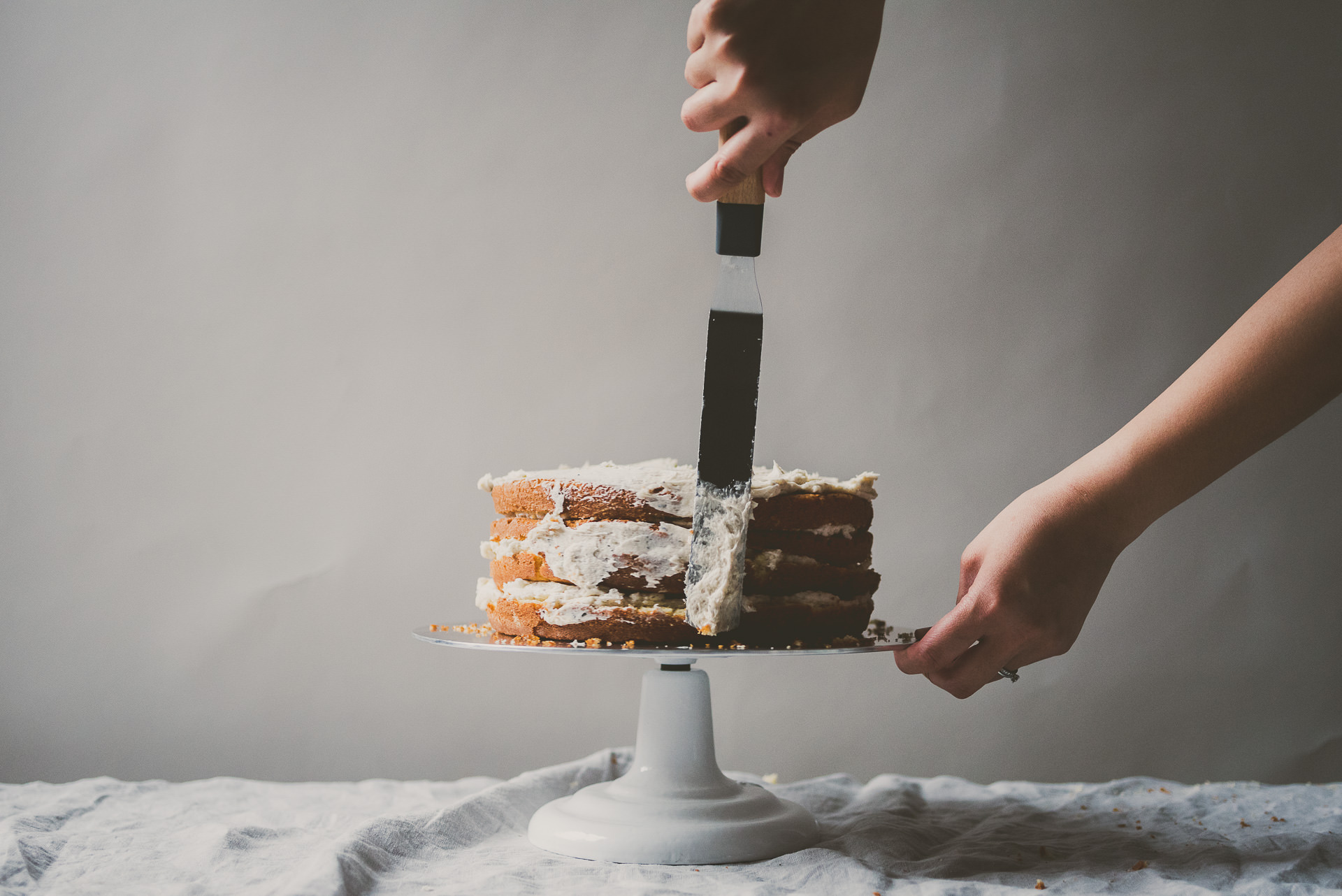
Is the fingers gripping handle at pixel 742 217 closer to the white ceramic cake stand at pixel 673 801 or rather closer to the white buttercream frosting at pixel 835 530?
the white buttercream frosting at pixel 835 530

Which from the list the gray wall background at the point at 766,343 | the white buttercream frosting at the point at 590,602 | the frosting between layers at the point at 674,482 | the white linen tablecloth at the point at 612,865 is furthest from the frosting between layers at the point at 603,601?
the gray wall background at the point at 766,343

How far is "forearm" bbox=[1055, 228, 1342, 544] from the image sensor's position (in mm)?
1150

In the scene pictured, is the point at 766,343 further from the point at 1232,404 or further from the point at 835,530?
the point at 1232,404

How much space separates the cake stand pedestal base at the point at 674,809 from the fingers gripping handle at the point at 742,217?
643 mm

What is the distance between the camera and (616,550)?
1.33 meters

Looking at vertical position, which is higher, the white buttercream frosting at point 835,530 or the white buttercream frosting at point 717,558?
the white buttercream frosting at point 835,530

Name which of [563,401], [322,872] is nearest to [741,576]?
[322,872]

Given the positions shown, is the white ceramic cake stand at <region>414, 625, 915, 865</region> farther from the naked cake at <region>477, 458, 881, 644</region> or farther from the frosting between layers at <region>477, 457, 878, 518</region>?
the frosting between layers at <region>477, 457, 878, 518</region>

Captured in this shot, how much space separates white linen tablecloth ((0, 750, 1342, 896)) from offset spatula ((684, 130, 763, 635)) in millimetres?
385

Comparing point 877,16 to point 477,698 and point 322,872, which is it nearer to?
point 322,872

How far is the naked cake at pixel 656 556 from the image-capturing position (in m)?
1.33

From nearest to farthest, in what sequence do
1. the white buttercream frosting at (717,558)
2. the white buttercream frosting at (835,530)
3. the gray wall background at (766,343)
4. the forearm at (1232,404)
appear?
the forearm at (1232,404)
the white buttercream frosting at (717,558)
the white buttercream frosting at (835,530)
the gray wall background at (766,343)

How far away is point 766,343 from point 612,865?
54.8 inches

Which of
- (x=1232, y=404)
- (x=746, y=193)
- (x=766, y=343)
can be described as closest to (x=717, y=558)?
(x=746, y=193)
